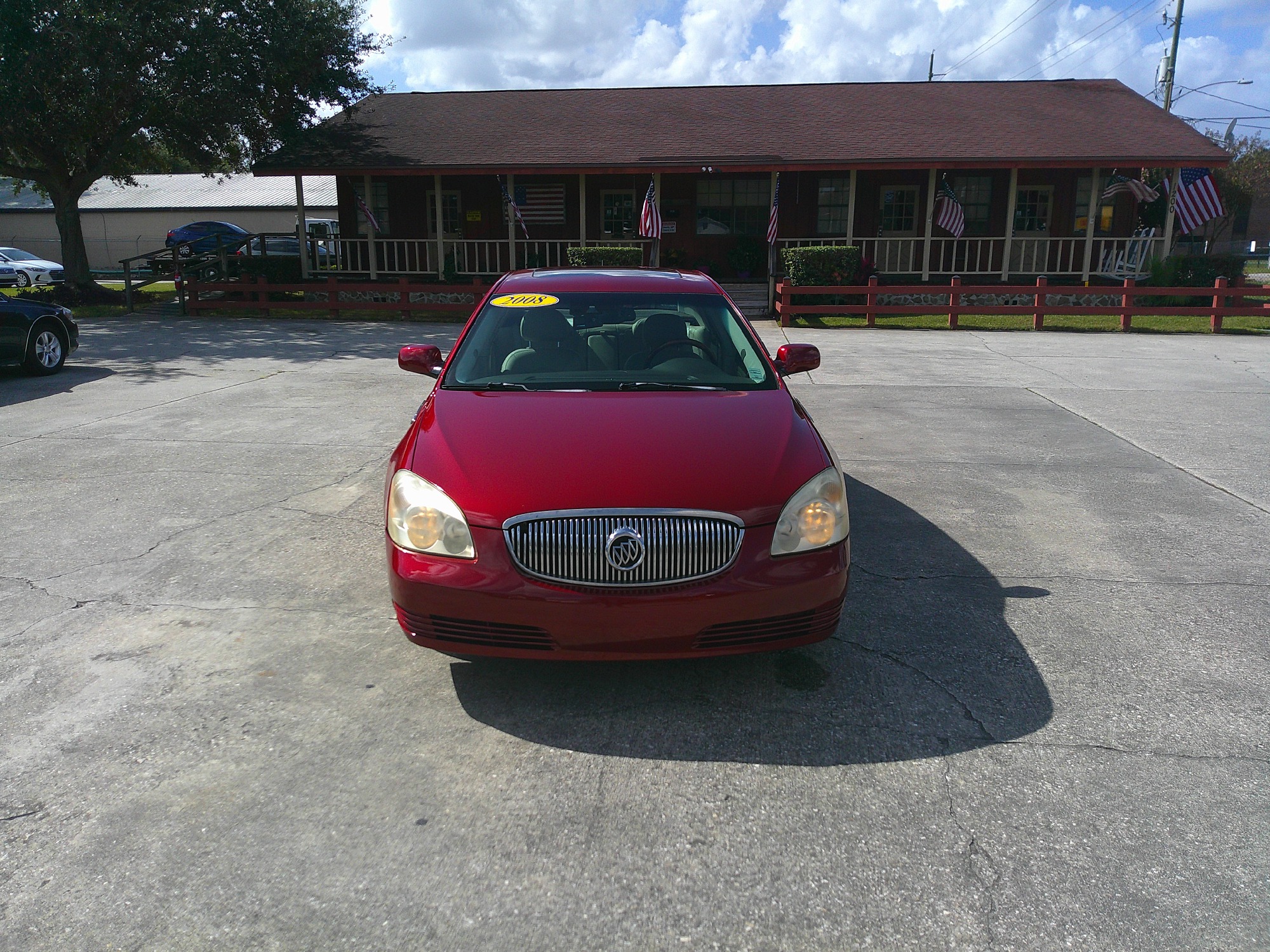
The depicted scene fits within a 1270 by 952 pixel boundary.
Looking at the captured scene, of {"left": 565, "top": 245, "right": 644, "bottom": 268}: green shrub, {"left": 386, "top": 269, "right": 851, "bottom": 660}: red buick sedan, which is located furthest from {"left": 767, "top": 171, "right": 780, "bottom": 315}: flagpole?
{"left": 386, "top": 269, "right": 851, "bottom": 660}: red buick sedan

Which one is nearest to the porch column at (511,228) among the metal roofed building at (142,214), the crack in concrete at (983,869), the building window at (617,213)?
the building window at (617,213)

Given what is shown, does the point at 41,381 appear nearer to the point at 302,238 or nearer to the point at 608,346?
the point at 608,346

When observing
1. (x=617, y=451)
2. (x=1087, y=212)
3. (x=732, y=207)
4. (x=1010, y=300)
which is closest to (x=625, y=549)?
(x=617, y=451)

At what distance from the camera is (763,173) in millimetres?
23016

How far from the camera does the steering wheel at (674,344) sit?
5.05 m

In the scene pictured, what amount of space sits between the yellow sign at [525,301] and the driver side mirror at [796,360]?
1.30 meters

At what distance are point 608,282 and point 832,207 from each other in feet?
63.3

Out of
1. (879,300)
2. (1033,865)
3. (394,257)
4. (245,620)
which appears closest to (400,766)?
(245,620)

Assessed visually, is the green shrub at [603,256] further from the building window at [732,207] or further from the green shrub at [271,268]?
the green shrub at [271,268]

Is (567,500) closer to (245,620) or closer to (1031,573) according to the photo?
(245,620)

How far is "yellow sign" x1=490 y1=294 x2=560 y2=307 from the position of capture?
531 centimetres

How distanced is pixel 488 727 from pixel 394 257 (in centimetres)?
2176

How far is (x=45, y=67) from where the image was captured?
18719mm

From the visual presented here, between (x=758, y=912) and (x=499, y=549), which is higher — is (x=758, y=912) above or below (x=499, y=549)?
below
